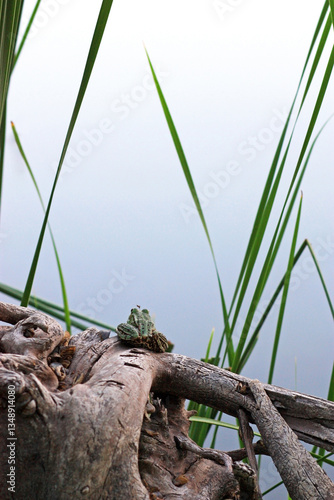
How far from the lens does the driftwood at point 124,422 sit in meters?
0.77

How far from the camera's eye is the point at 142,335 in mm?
1109

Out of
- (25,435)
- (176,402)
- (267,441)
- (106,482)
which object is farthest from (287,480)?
(25,435)

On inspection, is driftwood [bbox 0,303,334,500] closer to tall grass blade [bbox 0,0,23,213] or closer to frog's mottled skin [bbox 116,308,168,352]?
frog's mottled skin [bbox 116,308,168,352]

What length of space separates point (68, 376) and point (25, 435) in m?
0.24

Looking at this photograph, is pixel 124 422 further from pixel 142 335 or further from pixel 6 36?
pixel 6 36

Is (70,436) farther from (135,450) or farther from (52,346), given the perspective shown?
(52,346)

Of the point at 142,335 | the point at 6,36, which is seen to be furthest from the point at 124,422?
the point at 6,36

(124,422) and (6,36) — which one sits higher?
(6,36)

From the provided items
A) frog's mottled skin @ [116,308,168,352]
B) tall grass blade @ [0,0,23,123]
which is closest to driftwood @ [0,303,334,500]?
frog's mottled skin @ [116,308,168,352]

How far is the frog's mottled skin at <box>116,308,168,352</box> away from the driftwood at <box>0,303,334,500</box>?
3 cm

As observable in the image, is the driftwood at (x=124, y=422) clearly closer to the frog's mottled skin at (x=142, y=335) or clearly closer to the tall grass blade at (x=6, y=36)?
the frog's mottled skin at (x=142, y=335)

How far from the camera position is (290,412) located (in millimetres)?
1077

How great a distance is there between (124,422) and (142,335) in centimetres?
30

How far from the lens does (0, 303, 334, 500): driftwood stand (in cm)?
77
